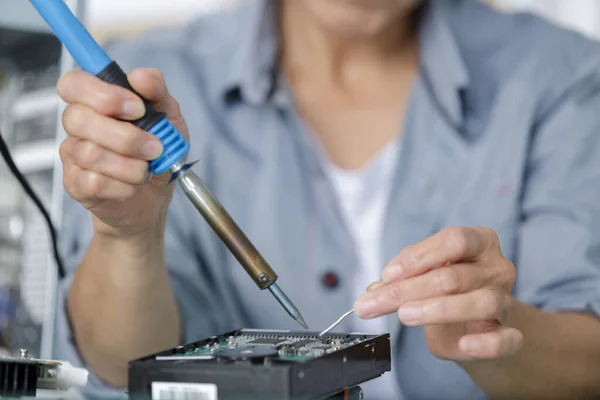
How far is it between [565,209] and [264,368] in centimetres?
54

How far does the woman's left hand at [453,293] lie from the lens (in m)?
0.37

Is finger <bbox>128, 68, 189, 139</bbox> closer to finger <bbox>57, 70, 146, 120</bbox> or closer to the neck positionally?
finger <bbox>57, 70, 146, 120</bbox>

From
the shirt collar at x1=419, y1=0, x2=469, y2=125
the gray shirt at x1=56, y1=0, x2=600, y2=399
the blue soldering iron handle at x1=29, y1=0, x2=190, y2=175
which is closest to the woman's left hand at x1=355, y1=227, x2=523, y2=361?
the blue soldering iron handle at x1=29, y1=0, x2=190, y2=175

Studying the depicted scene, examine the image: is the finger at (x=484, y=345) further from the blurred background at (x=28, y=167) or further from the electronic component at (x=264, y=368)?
the blurred background at (x=28, y=167)

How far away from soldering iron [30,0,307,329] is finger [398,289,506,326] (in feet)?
0.24

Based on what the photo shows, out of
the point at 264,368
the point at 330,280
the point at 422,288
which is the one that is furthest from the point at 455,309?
the point at 330,280

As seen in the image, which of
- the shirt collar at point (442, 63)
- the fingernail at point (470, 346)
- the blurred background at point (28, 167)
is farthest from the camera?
the shirt collar at point (442, 63)

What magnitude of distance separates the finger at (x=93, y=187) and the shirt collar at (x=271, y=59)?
0.42m

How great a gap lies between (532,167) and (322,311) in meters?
0.28

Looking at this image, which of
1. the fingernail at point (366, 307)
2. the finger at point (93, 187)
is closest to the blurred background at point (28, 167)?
the finger at point (93, 187)

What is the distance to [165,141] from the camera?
351 millimetres

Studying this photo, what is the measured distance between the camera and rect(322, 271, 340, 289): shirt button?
731 mm

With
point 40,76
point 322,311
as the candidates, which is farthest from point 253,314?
point 40,76

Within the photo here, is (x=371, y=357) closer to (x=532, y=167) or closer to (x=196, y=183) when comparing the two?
(x=196, y=183)
